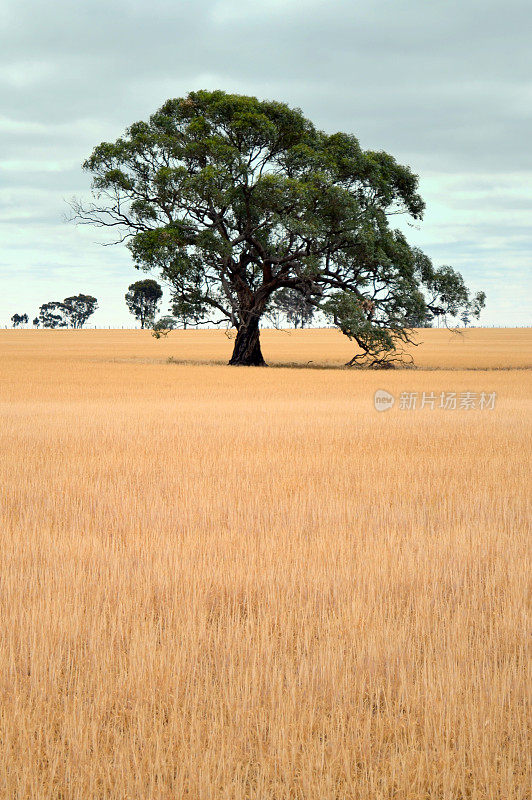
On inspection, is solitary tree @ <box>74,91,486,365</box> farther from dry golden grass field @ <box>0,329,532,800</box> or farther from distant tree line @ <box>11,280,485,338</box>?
dry golden grass field @ <box>0,329,532,800</box>

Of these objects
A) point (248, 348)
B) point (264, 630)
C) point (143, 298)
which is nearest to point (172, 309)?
point (248, 348)

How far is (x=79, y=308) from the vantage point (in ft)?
518

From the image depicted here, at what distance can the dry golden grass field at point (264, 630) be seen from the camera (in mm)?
3207

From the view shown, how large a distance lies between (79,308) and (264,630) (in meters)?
160

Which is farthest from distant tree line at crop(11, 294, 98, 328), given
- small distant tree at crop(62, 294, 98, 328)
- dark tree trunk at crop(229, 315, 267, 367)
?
dark tree trunk at crop(229, 315, 267, 367)

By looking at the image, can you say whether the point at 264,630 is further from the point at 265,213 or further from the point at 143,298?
the point at 143,298

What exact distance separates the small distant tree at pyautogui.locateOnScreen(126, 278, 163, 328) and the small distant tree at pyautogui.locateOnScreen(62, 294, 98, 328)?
2107 cm

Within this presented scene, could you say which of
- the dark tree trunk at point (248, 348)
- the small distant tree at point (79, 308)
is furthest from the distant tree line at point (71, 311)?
the dark tree trunk at point (248, 348)

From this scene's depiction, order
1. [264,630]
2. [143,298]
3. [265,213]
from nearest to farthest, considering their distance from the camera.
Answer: [264,630] → [265,213] → [143,298]

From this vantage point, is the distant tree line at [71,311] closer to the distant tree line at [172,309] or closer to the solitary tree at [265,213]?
the distant tree line at [172,309]

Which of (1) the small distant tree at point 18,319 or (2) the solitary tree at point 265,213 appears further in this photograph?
(1) the small distant tree at point 18,319

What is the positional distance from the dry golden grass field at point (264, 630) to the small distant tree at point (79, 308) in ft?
494

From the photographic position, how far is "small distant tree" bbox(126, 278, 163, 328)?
440 ft

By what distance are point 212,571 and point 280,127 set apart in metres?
38.0
